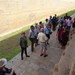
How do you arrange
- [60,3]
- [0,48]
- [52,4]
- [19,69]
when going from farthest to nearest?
[60,3], [52,4], [0,48], [19,69]

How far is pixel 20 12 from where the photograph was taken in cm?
1516

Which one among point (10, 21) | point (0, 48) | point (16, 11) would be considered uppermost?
point (16, 11)

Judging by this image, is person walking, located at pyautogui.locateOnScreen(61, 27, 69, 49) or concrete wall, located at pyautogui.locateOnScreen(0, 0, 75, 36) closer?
person walking, located at pyautogui.locateOnScreen(61, 27, 69, 49)

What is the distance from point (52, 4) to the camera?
2498cm

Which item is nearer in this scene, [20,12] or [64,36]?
[64,36]

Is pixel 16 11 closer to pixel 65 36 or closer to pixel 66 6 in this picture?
pixel 65 36

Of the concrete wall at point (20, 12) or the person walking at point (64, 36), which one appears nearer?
Result: the person walking at point (64, 36)

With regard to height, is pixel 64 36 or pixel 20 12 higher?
pixel 20 12

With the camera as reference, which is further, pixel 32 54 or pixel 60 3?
pixel 60 3

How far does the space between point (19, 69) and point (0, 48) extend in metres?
3.43

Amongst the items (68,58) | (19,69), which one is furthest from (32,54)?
(68,58)

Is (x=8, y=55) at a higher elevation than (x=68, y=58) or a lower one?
lower

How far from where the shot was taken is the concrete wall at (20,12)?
12.3 metres

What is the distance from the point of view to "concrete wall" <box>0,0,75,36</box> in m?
12.3
